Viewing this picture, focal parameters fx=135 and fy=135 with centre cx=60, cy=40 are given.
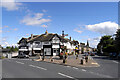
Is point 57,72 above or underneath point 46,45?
underneath

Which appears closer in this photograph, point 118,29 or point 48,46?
point 118,29

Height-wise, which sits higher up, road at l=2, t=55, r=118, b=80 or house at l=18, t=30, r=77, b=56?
house at l=18, t=30, r=77, b=56

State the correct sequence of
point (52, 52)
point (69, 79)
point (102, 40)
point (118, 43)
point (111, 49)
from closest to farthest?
point (69, 79)
point (118, 43)
point (52, 52)
point (111, 49)
point (102, 40)

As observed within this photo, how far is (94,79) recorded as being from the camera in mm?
10547

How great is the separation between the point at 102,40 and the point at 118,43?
1902 inches

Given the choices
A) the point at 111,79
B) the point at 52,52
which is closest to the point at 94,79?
the point at 111,79

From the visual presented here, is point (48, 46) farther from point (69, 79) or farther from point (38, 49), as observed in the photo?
point (69, 79)

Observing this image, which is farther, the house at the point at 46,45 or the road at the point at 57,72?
the house at the point at 46,45

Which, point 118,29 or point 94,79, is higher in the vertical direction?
point 118,29

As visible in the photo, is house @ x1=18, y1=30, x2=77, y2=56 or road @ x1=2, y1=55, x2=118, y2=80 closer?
road @ x1=2, y1=55, x2=118, y2=80

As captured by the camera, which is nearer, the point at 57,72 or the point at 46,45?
the point at 57,72

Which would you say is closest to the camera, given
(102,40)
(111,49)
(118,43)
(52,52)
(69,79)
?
(69,79)

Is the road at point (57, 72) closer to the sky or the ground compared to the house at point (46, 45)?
closer to the ground

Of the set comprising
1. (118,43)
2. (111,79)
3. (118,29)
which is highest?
(118,29)
